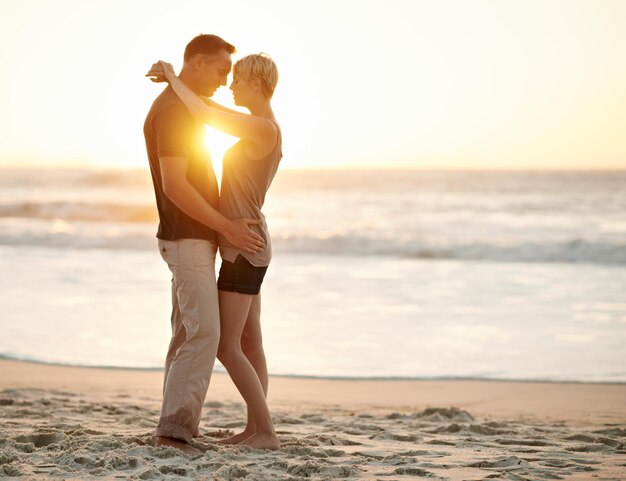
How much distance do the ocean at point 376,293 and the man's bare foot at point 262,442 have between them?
2455mm

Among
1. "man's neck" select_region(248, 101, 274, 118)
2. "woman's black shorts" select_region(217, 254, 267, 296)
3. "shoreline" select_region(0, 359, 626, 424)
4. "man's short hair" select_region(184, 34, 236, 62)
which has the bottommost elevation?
"shoreline" select_region(0, 359, 626, 424)

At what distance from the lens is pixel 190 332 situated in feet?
13.9

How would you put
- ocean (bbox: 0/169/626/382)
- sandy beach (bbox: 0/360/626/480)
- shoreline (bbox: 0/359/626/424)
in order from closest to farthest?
sandy beach (bbox: 0/360/626/480) < shoreline (bbox: 0/359/626/424) < ocean (bbox: 0/169/626/382)

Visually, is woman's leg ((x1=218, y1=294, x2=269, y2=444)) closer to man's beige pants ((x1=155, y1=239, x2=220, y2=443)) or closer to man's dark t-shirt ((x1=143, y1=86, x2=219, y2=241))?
man's beige pants ((x1=155, y1=239, x2=220, y2=443))

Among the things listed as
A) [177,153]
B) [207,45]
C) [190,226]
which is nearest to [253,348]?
[190,226]

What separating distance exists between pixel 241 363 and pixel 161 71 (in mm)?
1388

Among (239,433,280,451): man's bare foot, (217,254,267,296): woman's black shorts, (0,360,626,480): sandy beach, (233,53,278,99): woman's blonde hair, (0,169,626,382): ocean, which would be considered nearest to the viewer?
(0,360,626,480): sandy beach

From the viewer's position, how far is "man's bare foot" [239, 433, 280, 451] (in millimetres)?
4430

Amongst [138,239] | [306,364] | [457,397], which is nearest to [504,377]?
[457,397]

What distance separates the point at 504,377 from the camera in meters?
6.84

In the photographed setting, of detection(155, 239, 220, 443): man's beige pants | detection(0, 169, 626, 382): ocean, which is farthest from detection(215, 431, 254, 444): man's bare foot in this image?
detection(0, 169, 626, 382): ocean

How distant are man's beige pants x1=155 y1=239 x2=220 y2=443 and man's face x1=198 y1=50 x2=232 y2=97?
72 cm

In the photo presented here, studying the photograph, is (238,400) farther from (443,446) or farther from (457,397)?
(443,446)

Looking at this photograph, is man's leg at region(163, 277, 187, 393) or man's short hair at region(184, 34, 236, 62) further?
man's leg at region(163, 277, 187, 393)
